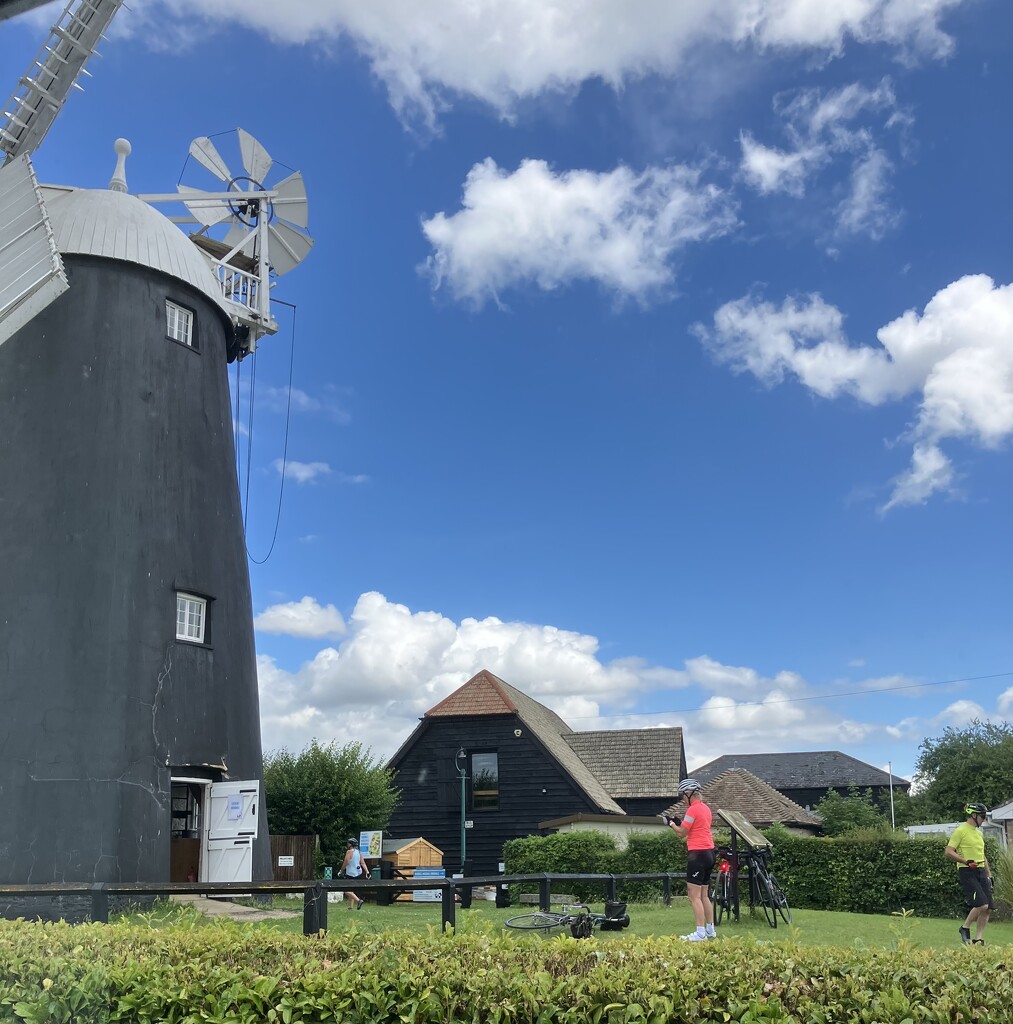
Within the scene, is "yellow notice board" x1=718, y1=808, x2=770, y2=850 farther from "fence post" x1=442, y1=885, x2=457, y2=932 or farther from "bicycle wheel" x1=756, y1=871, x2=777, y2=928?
"fence post" x1=442, y1=885, x2=457, y2=932

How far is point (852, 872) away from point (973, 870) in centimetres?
1095

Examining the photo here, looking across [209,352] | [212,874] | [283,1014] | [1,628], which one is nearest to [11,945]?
[283,1014]

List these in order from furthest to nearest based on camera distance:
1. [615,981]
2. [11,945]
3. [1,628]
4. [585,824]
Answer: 1. [585,824]
2. [1,628]
3. [11,945]
4. [615,981]

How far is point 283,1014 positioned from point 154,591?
12.3 metres

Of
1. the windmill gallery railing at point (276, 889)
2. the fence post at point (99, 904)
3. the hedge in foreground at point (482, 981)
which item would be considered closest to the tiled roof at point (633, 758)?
the windmill gallery railing at point (276, 889)

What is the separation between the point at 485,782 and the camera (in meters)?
33.0

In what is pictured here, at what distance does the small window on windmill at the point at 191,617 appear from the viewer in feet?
56.9

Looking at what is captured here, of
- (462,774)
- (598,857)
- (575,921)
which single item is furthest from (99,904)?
(462,774)

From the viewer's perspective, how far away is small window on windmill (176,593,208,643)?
17328 millimetres

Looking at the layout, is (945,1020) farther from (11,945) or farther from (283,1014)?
(11,945)

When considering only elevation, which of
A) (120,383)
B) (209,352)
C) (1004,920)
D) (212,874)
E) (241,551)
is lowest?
(1004,920)

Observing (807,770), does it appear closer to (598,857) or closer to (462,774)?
(462,774)

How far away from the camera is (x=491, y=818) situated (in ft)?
107

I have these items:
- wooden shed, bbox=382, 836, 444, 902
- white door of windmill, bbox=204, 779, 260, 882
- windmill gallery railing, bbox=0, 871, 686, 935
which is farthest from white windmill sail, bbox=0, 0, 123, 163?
wooden shed, bbox=382, 836, 444, 902
